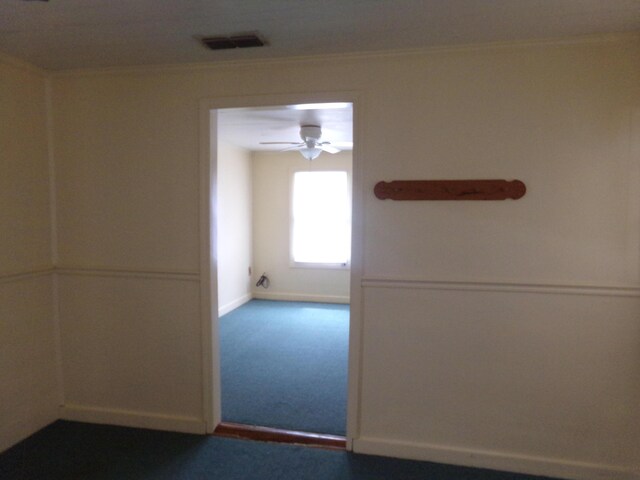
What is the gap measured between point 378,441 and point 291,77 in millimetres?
2178

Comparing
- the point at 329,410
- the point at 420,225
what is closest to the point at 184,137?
the point at 420,225

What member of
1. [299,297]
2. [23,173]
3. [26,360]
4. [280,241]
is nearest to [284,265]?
[280,241]

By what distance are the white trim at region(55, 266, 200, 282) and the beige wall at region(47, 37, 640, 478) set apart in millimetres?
14

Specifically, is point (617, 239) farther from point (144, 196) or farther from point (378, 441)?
point (144, 196)

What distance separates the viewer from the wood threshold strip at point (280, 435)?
2.29m

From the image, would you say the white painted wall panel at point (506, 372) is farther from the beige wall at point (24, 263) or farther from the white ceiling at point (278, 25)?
the beige wall at point (24, 263)

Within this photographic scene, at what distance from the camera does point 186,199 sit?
7.63 ft

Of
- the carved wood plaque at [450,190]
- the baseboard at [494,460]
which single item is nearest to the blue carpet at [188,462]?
the baseboard at [494,460]

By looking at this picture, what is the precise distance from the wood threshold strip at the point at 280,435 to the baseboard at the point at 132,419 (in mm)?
162

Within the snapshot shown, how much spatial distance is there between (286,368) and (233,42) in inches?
102

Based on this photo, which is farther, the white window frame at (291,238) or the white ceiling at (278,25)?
the white window frame at (291,238)

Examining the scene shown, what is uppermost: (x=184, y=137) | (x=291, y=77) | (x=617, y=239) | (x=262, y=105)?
(x=291, y=77)

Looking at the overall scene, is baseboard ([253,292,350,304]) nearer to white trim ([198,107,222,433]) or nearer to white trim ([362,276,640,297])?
white trim ([198,107,222,433])

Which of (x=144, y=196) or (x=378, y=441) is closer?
(x=378, y=441)
